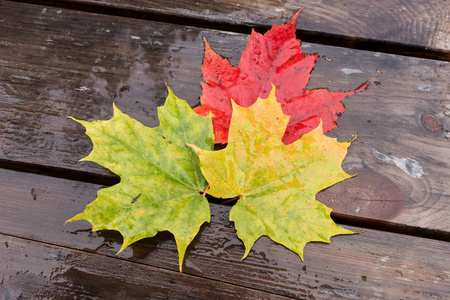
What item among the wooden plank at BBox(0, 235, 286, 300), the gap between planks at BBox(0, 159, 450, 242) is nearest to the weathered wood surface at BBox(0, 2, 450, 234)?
the gap between planks at BBox(0, 159, 450, 242)

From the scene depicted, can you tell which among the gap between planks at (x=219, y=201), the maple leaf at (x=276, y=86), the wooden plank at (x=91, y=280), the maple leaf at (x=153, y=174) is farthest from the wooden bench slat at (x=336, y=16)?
the wooden plank at (x=91, y=280)

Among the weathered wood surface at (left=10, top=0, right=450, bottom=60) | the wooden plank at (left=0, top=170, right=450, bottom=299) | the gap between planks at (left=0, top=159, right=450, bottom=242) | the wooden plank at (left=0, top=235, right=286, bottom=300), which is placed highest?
the weathered wood surface at (left=10, top=0, right=450, bottom=60)

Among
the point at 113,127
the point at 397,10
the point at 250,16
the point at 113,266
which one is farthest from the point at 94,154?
the point at 397,10

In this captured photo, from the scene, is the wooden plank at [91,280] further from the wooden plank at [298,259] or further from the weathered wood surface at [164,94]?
the weathered wood surface at [164,94]

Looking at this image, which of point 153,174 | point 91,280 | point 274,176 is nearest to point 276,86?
point 274,176

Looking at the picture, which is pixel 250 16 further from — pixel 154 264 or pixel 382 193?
pixel 154 264

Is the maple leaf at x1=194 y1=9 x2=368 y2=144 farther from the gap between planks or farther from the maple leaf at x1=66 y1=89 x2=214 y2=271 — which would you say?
the gap between planks
